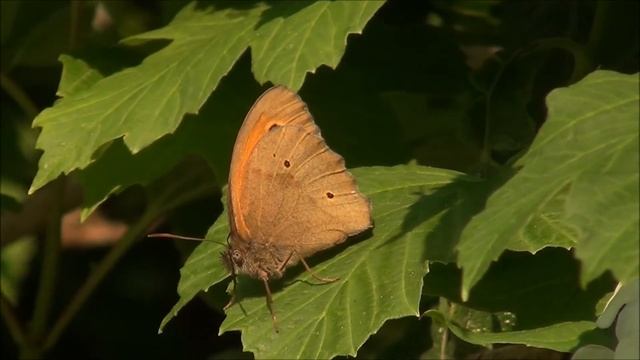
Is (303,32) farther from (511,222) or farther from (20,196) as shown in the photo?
(20,196)

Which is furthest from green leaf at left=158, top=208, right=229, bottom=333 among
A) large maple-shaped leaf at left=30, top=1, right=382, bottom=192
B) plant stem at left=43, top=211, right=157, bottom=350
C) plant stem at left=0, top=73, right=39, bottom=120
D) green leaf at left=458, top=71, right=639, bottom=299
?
plant stem at left=0, top=73, right=39, bottom=120

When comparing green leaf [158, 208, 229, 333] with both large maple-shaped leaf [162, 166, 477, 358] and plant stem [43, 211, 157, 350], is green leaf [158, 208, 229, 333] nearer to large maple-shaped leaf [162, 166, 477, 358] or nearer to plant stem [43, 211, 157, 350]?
large maple-shaped leaf [162, 166, 477, 358]

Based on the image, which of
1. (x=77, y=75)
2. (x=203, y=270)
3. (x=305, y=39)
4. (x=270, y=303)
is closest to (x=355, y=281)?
(x=270, y=303)

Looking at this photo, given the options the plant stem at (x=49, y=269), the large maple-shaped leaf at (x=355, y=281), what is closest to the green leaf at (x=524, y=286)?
the large maple-shaped leaf at (x=355, y=281)

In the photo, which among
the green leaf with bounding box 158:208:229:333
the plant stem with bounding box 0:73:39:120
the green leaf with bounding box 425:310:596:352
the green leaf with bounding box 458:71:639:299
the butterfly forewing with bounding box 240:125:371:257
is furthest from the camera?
the plant stem with bounding box 0:73:39:120

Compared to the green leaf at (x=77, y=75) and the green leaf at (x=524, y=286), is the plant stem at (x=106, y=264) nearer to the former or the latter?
the green leaf at (x=77, y=75)

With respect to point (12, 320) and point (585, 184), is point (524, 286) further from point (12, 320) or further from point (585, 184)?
point (12, 320)
